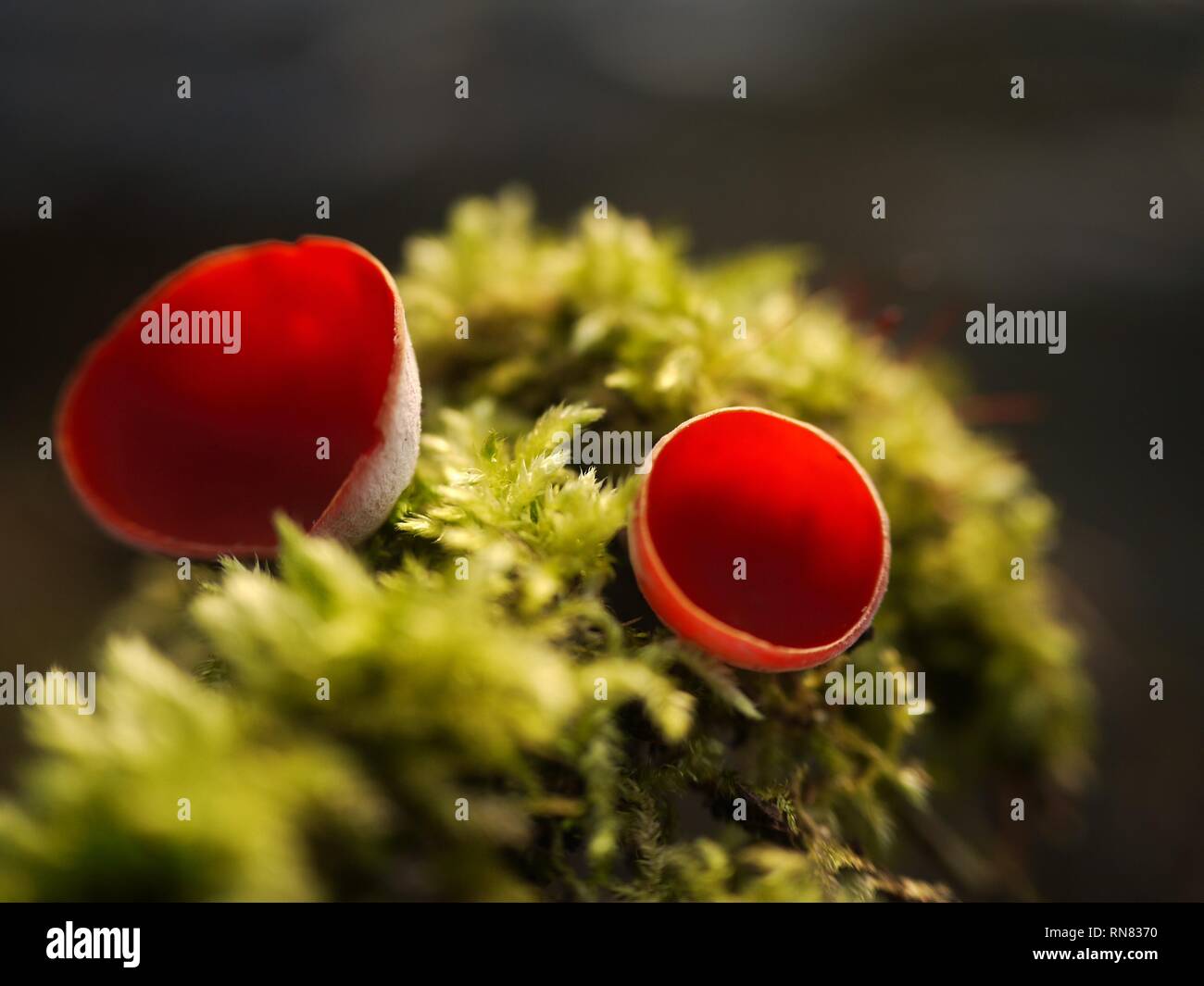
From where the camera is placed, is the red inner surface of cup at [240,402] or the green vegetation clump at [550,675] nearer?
the green vegetation clump at [550,675]

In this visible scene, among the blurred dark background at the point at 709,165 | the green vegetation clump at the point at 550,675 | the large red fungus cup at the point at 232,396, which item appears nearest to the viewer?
the green vegetation clump at the point at 550,675

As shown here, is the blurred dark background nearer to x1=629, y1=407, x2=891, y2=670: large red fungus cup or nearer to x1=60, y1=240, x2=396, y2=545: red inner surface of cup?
x1=60, y1=240, x2=396, y2=545: red inner surface of cup

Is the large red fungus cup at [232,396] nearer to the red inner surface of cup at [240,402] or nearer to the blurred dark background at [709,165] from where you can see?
the red inner surface of cup at [240,402]

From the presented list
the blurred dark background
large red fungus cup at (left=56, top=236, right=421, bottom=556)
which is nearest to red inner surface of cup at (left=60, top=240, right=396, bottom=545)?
large red fungus cup at (left=56, top=236, right=421, bottom=556)

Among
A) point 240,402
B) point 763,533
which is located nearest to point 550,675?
point 763,533

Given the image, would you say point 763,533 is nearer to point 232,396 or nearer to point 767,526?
point 767,526

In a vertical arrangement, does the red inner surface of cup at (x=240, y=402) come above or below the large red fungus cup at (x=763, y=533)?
above

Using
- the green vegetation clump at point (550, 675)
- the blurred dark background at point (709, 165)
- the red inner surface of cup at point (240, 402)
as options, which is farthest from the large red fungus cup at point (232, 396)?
the blurred dark background at point (709, 165)
